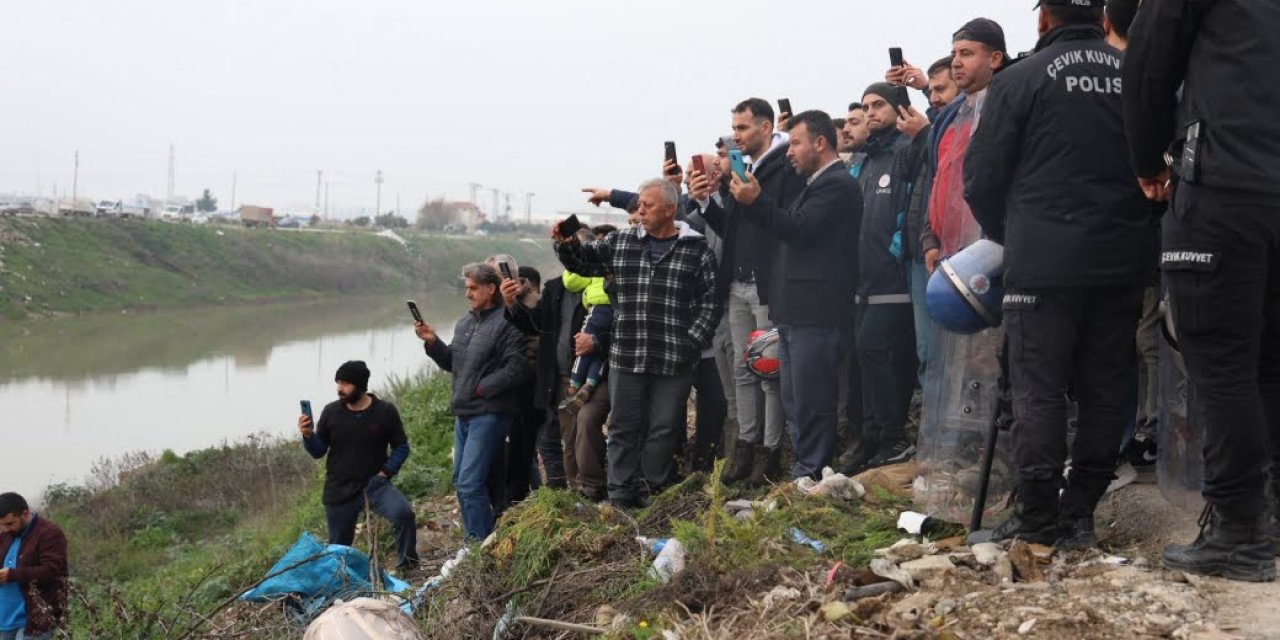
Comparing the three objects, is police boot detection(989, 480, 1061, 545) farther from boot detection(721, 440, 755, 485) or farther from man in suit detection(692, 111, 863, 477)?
boot detection(721, 440, 755, 485)

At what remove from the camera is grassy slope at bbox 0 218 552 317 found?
44.3 m

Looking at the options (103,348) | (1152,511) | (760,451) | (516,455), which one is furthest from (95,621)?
(103,348)

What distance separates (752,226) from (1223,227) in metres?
3.51

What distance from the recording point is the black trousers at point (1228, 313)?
3.55 m

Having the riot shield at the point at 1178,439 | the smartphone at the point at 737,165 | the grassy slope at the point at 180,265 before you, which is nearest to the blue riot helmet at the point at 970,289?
the riot shield at the point at 1178,439

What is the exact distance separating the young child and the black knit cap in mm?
2552

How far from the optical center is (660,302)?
670cm

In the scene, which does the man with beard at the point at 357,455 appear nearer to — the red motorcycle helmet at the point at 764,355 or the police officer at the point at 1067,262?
the red motorcycle helmet at the point at 764,355

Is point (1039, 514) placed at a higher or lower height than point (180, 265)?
lower

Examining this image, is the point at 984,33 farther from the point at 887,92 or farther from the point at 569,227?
the point at 569,227

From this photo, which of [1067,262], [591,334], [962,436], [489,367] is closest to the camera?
[1067,262]

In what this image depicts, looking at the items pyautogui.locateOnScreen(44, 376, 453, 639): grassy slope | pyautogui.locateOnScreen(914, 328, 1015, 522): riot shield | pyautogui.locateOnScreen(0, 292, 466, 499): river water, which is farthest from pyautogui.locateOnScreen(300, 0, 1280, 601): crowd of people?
pyautogui.locateOnScreen(0, 292, 466, 499): river water

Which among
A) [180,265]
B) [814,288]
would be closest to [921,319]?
[814,288]

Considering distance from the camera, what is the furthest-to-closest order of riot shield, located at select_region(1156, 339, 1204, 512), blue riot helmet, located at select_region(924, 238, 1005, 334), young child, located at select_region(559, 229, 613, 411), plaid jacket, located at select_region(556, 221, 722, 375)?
young child, located at select_region(559, 229, 613, 411), plaid jacket, located at select_region(556, 221, 722, 375), blue riot helmet, located at select_region(924, 238, 1005, 334), riot shield, located at select_region(1156, 339, 1204, 512)
